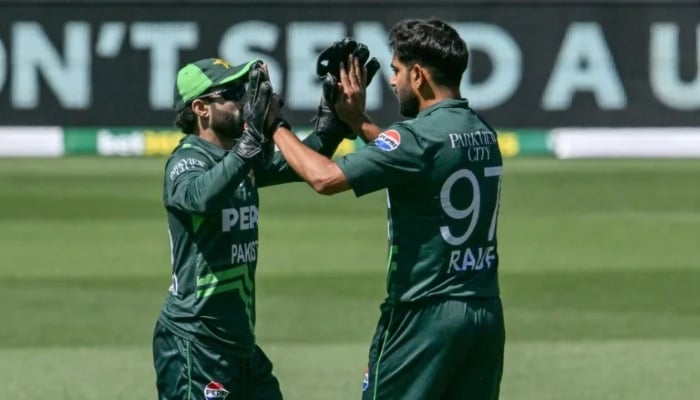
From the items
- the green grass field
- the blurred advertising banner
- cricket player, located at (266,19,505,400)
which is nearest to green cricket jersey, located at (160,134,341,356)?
cricket player, located at (266,19,505,400)

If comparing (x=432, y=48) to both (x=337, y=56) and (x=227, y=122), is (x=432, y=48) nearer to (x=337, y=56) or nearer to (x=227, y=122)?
(x=337, y=56)

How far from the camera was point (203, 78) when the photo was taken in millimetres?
6344

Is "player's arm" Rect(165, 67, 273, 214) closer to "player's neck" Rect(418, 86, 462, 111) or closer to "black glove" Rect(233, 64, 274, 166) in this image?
"black glove" Rect(233, 64, 274, 166)

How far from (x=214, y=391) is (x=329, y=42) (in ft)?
49.3

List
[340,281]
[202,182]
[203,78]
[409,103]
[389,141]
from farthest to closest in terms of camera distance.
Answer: [340,281]
[203,78]
[409,103]
[202,182]
[389,141]

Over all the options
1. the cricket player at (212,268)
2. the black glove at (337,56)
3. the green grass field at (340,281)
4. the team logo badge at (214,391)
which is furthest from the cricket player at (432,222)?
the green grass field at (340,281)

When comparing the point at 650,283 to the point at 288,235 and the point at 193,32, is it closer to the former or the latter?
the point at 288,235

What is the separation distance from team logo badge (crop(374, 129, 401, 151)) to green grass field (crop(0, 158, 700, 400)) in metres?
3.38

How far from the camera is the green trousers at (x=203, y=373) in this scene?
612cm

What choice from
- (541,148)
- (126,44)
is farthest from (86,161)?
(541,148)

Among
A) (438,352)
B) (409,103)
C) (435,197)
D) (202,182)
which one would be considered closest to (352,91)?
(409,103)

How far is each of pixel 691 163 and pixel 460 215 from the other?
15.6 meters

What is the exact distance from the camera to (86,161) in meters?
20.8

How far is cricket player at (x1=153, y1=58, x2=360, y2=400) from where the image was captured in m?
6.12
